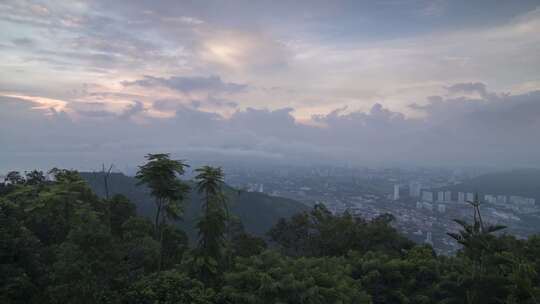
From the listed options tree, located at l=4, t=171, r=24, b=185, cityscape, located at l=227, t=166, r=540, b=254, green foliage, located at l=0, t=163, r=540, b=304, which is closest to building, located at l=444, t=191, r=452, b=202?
cityscape, located at l=227, t=166, r=540, b=254

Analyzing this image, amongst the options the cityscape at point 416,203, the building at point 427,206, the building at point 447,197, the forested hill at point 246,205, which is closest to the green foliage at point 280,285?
the cityscape at point 416,203

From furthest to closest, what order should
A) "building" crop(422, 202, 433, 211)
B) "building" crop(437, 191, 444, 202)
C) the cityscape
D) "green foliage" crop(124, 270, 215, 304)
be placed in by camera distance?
"building" crop(437, 191, 444, 202)
"building" crop(422, 202, 433, 211)
the cityscape
"green foliage" crop(124, 270, 215, 304)

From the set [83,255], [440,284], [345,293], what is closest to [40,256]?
[83,255]

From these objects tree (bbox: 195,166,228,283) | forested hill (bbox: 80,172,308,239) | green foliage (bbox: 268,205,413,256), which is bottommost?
forested hill (bbox: 80,172,308,239)

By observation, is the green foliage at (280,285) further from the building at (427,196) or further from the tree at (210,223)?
the building at (427,196)

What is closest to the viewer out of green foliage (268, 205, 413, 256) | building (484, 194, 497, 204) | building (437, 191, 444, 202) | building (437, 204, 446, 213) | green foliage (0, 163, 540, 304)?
green foliage (0, 163, 540, 304)

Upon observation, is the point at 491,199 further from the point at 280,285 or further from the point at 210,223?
the point at 280,285

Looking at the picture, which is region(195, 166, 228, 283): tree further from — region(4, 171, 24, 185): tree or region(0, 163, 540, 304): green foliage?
region(4, 171, 24, 185): tree

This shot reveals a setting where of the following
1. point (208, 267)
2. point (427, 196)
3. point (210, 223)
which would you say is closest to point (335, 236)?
point (210, 223)
